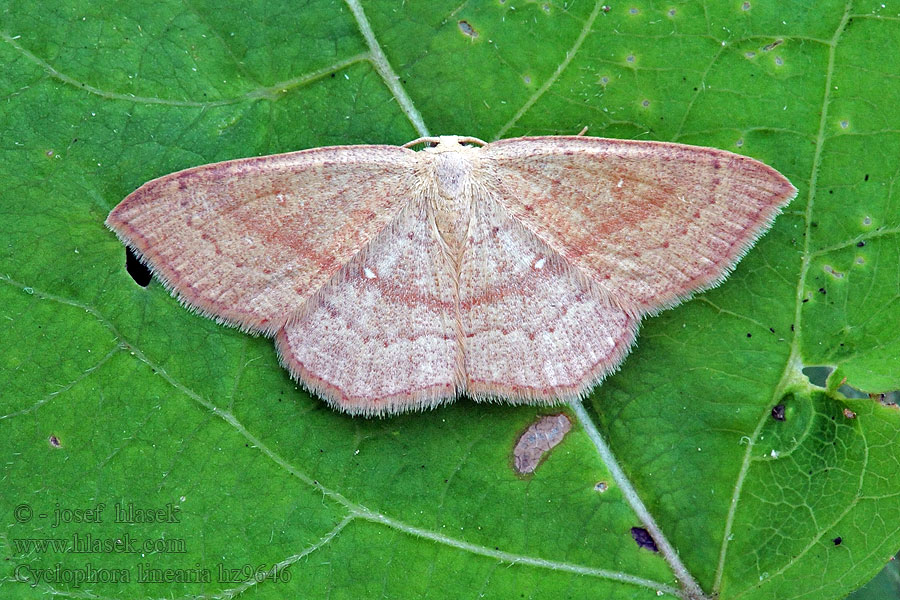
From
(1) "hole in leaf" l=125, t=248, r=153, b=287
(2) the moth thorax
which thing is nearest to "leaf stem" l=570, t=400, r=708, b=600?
(2) the moth thorax

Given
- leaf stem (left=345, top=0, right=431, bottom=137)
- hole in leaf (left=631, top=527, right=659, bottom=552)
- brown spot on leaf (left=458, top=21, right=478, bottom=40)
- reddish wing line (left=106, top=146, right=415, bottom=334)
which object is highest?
brown spot on leaf (left=458, top=21, right=478, bottom=40)

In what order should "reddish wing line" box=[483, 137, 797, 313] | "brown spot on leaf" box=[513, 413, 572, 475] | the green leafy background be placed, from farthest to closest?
"brown spot on leaf" box=[513, 413, 572, 475]
the green leafy background
"reddish wing line" box=[483, 137, 797, 313]

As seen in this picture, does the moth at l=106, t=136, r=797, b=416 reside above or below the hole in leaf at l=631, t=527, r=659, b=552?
above

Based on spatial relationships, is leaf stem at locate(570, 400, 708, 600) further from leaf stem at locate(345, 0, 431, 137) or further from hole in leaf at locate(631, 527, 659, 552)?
leaf stem at locate(345, 0, 431, 137)

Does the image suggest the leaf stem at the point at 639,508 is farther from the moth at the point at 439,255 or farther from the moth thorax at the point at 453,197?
the moth thorax at the point at 453,197

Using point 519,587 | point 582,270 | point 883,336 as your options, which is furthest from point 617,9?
point 519,587

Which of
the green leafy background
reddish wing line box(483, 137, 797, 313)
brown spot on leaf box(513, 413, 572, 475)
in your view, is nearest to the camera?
reddish wing line box(483, 137, 797, 313)

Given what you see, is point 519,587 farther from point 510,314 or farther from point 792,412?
point 792,412

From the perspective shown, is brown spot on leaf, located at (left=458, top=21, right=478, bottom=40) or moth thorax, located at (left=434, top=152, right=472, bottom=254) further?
brown spot on leaf, located at (left=458, top=21, right=478, bottom=40)
